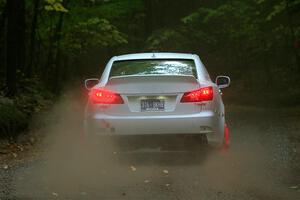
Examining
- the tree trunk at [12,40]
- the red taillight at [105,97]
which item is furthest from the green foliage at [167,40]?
the red taillight at [105,97]

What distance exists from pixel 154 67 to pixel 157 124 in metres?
1.10

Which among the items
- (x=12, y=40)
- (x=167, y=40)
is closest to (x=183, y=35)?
(x=167, y=40)

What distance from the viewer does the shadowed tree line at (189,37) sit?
928 inches

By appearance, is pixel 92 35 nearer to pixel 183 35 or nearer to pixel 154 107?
pixel 183 35

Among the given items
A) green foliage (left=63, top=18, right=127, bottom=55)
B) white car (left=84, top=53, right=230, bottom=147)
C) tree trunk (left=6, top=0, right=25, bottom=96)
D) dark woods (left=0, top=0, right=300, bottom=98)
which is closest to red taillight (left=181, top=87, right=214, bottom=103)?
white car (left=84, top=53, right=230, bottom=147)

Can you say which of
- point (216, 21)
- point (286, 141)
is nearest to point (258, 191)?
point (286, 141)

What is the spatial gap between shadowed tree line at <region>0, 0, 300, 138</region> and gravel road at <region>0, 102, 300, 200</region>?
9.60 metres

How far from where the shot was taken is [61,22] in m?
24.5

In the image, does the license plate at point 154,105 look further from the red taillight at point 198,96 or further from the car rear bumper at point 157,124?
the red taillight at point 198,96

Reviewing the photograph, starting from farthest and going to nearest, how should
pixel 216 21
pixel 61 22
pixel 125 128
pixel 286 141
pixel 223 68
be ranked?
1. pixel 223 68
2. pixel 216 21
3. pixel 61 22
4. pixel 286 141
5. pixel 125 128

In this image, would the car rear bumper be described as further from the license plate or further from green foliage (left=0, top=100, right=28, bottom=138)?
green foliage (left=0, top=100, right=28, bottom=138)

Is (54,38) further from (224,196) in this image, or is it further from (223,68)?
(224,196)

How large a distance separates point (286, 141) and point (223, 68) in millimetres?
19006

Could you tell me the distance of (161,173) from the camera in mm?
9086
